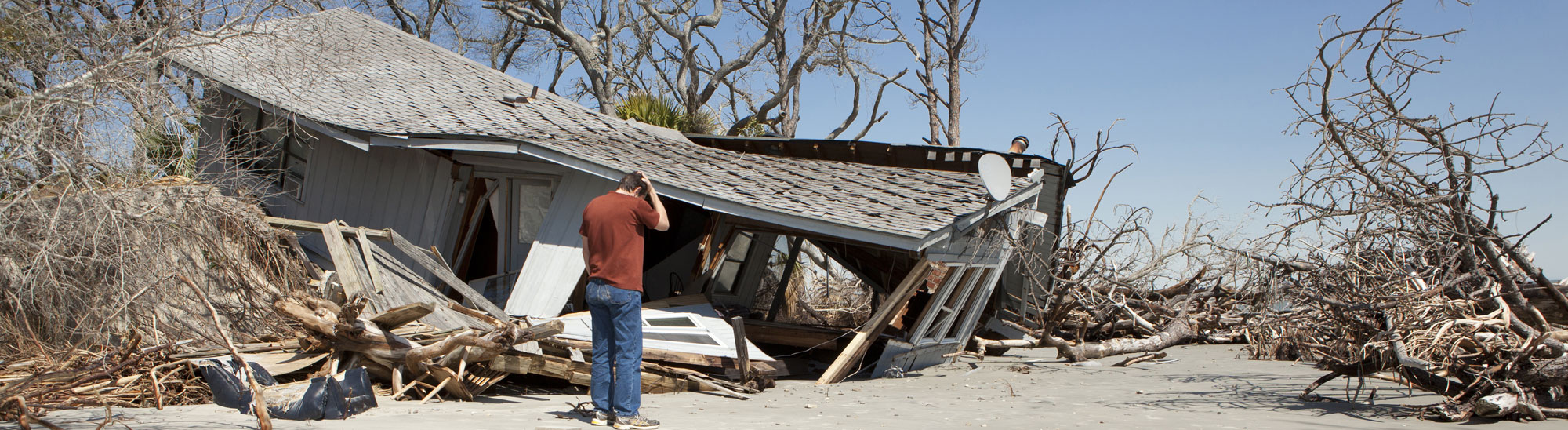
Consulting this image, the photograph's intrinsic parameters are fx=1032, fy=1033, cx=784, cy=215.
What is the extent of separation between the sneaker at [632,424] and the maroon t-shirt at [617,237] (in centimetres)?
71

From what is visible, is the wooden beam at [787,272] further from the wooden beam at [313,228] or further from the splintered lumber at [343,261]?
the splintered lumber at [343,261]

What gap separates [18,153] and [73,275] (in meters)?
1.20

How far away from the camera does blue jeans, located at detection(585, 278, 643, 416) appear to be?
5613 millimetres

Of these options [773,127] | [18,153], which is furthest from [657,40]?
[18,153]

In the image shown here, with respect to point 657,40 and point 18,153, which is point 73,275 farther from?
point 657,40

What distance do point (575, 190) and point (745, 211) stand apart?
1820mm

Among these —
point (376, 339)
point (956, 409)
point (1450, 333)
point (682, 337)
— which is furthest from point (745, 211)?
point (1450, 333)

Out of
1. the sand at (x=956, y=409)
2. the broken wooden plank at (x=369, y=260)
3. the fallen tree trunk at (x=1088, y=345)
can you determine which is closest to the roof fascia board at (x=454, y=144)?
the broken wooden plank at (x=369, y=260)

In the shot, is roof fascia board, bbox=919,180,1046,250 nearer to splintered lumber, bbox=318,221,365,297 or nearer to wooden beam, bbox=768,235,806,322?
wooden beam, bbox=768,235,806,322

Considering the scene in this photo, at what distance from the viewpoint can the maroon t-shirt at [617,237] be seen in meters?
5.70

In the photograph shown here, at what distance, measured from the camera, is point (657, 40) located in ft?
105

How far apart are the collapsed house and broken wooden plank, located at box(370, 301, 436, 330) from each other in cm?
172

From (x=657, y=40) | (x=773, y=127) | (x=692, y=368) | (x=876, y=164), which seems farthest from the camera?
(x=657, y=40)

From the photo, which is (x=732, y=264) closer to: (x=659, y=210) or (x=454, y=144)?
(x=454, y=144)
